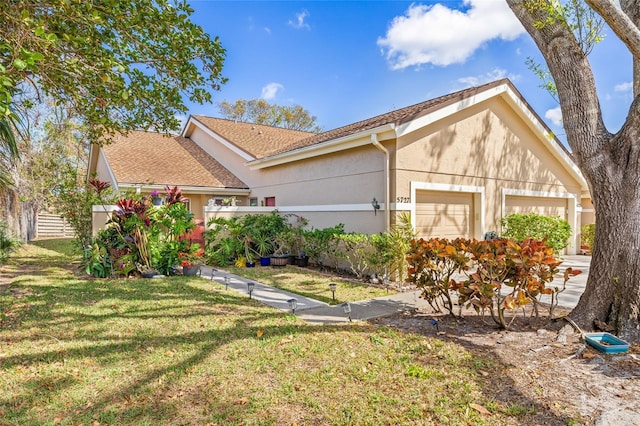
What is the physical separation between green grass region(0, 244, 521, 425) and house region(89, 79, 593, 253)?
498cm

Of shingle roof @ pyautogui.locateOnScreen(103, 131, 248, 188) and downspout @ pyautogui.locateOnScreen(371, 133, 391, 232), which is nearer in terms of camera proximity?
downspout @ pyautogui.locateOnScreen(371, 133, 391, 232)

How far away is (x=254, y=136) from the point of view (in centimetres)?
1844

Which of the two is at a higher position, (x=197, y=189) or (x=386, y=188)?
(x=197, y=189)

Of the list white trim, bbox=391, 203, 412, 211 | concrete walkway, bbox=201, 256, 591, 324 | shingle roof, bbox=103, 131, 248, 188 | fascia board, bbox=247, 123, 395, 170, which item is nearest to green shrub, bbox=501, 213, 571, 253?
concrete walkway, bbox=201, 256, 591, 324

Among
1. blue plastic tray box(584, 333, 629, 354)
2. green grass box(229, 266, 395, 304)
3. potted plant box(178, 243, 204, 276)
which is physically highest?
potted plant box(178, 243, 204, 276)

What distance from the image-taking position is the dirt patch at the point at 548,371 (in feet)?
10.1

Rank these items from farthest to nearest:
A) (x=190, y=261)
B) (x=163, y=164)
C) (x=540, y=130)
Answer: (x=163, y=164), (x=540, y=130), (x=190, y=261)

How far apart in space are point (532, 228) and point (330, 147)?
6.86 m

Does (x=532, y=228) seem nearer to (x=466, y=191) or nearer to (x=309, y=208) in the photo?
(x=466, y=191)

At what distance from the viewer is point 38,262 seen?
1168 cm

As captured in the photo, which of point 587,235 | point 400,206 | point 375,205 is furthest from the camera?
point 587,235

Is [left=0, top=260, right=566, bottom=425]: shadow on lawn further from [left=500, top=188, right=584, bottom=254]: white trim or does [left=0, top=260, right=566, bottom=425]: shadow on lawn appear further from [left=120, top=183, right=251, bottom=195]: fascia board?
[left=500, top=188, right=584, bottom=254]: white trim

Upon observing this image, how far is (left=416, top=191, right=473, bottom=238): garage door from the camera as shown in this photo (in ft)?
32.1

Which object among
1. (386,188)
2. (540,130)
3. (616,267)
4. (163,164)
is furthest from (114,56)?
(540,130)
